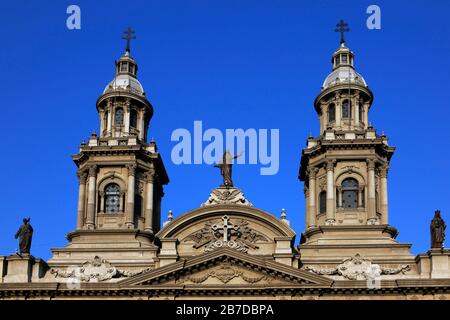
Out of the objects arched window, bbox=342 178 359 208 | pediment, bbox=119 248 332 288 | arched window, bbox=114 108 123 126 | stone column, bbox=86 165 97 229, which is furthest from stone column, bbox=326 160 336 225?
stone column, bbox=86 165 97 229

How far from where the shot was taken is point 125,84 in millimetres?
68375

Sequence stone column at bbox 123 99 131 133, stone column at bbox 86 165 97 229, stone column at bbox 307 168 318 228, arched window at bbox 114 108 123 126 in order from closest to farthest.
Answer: stone column at bbox 86 165 97 229 < stone column at bbox 307 168 318 228 < stone column at bbox 123 99 131 133 < arched window at bbox 114 108 123 126

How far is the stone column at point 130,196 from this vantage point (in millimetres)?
63162

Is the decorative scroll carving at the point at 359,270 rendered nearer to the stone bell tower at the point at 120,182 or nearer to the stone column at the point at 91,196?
the stone bell tower at the point at 120,182

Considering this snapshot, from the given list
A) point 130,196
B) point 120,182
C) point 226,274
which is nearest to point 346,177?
point 226,274

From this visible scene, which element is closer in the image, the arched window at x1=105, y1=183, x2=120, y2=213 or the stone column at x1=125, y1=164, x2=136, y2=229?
the stone column at x1=125, y1=164, x2=136, y2=229

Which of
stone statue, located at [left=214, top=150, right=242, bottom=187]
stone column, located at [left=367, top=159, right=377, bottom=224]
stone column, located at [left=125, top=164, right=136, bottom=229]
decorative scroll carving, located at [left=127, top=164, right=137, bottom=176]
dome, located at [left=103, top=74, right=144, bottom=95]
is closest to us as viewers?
stone column, located at [left=367, top=159, right=377, bottom=224]

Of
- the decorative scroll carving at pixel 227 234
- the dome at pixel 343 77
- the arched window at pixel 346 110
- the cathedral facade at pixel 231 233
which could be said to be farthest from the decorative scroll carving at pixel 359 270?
the dome at pixel 343 77

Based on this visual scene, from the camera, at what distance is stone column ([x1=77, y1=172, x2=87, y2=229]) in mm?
64500

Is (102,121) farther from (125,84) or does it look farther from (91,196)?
(91,196)

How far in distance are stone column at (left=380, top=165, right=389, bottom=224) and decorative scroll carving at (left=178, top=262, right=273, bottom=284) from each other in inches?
442

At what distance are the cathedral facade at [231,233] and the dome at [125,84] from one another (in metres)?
0.11

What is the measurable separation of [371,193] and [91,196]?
20205mm

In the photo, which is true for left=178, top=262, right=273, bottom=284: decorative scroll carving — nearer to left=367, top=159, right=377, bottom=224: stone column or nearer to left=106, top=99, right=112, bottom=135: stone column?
left=367, top=159, right=377, bottom=224: stone column
